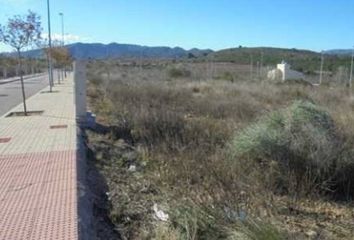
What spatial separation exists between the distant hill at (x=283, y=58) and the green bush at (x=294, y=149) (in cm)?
7631

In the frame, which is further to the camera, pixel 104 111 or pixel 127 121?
pixel 104 111

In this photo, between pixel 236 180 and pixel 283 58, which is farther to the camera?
pixel 283 58

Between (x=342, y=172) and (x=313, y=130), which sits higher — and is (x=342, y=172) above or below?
below

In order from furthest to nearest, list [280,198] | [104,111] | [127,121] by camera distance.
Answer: [104,111]
[127,121]
[280,198]

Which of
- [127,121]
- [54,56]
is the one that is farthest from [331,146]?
[54,56]

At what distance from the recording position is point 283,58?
111312 mm

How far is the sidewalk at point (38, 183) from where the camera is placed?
5.75m

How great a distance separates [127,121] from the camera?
48.2 ft

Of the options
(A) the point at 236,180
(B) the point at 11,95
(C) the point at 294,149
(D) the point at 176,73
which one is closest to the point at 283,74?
(D) the point at 176,73

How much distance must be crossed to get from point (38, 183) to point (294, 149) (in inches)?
→ 153

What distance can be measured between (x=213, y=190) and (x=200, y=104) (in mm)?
14733

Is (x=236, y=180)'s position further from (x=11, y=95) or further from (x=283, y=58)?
(x=283, y=58)

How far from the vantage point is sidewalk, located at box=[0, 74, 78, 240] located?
18.9 ft

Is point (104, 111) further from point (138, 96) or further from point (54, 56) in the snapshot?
point (54, 56)
